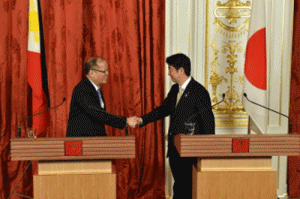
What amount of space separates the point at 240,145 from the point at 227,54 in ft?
5.65

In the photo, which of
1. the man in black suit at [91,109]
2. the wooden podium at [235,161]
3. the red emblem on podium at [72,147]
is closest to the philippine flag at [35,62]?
the man in black suit at [91,109]

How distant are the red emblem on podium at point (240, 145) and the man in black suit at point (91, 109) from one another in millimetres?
883

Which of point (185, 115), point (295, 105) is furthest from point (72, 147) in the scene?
point (295, 105)

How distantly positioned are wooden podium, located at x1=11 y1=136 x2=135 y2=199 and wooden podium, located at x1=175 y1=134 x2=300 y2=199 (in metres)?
0.51

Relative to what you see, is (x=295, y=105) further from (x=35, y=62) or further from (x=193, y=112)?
(x=35, y=62)

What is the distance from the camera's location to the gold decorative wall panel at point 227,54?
3.50 meters

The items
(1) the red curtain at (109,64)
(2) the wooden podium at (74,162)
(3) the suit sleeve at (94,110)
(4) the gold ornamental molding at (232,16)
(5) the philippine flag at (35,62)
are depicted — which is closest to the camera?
(2) the wooden podium at (74,162)

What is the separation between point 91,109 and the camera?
243cm

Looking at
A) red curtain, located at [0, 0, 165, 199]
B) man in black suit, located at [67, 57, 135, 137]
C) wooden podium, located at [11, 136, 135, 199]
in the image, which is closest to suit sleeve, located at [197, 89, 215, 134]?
man in black suit, located at [67, 57, 135, 137]

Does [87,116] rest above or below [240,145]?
above

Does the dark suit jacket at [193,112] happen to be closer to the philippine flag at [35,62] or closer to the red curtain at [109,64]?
the red curtain at [109,64]

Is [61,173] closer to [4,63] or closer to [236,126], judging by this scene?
[4,63]

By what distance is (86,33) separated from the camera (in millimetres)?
3371

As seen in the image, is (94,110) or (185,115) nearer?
(94,110)
